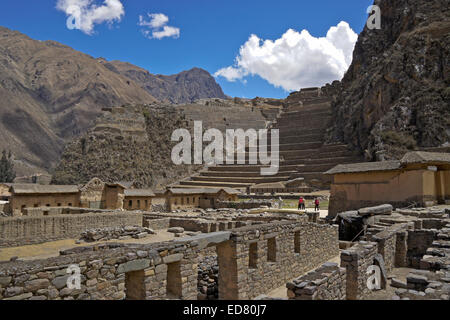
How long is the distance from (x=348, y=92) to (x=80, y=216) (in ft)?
186

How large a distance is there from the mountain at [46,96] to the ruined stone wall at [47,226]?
7901 cm

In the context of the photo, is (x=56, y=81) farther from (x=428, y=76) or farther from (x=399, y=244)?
(x=399, y=244)

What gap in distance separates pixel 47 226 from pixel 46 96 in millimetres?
141237

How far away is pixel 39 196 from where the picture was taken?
26375mm

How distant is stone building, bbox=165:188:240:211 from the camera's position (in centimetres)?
3178


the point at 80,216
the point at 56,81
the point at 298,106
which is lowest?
the point at 80,216

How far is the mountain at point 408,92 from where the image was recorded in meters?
38.9

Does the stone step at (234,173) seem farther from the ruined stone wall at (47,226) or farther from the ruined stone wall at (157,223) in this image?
the ruined stone wall at (47,226)

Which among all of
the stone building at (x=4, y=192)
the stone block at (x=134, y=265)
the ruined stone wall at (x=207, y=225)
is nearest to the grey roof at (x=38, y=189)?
the stone building at (x=4, y=192)

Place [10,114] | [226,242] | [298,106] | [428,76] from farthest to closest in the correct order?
1. [10,114]
2. [298,106]
3. [428,76]
4. [226,242]

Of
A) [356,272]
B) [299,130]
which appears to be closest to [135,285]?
[356,272]

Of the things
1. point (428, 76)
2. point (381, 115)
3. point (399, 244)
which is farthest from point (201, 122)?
point (399, 244)

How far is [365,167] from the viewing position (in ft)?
64.5

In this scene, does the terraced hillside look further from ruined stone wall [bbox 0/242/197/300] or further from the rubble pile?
ruined stone wall [bbox 0/242/197/300]
